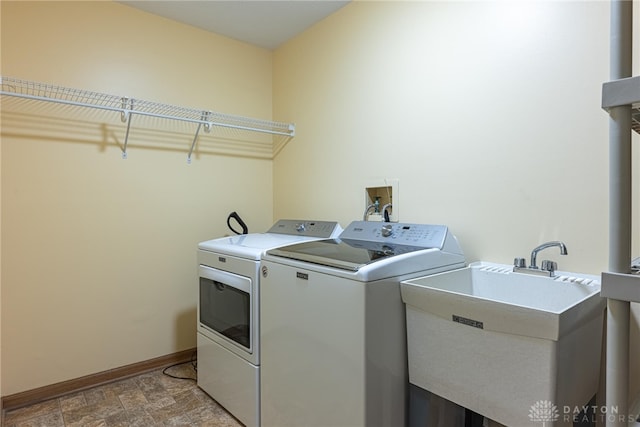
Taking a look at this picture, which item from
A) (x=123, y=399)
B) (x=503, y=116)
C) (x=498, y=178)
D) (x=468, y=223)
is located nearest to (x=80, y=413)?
(x=123, y=399)

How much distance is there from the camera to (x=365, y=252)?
1.55 meters

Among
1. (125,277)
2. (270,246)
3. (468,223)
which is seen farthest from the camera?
(125,277)

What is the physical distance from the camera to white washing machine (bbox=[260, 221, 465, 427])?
128 centimetres

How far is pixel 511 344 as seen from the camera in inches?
41.8

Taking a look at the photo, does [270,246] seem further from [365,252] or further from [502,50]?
[502,50]

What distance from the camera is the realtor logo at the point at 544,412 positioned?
0.99 metres

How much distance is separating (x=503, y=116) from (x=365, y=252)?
0.85m

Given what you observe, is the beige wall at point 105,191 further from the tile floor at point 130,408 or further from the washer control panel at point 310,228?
the washer control panel at point 310,228

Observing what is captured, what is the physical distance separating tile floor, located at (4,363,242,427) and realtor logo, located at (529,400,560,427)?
56.8 inches

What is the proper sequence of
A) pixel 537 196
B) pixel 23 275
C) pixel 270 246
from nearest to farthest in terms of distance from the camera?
pixel 537 196 → pixel 270 246 → pixel 23 275

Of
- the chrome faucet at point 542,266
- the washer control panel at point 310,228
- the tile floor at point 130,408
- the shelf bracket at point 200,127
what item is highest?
the shelf bracket at point 200,127

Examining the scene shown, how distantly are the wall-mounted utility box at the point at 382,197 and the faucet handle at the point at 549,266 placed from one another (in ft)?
2.52

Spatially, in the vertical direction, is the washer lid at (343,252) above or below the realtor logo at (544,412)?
above

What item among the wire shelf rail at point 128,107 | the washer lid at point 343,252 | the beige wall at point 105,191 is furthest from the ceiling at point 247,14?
the washer lid at point 343,252
